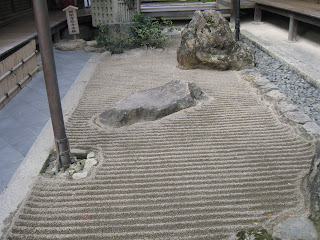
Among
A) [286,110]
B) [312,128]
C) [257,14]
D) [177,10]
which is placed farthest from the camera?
[257,14]

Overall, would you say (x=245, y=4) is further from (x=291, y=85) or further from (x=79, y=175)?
(x=79, y=175)

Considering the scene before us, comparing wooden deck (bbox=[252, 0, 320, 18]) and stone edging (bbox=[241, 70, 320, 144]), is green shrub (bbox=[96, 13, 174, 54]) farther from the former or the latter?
stone edging (bbox=[241, 70, 320, 144])

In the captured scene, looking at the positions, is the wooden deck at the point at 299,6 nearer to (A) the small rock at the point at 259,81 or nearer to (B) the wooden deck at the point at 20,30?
(A) the small rock at the point at 259,81

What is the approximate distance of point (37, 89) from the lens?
616 centimetres

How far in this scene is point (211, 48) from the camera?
6969 millimetres

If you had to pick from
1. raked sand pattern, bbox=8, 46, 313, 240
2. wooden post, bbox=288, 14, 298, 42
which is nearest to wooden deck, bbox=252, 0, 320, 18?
wooden post, bbox=288, 14, 298, 42

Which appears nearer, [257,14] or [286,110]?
[286,110]

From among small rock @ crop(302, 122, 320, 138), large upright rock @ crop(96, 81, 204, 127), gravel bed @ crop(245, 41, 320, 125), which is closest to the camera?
small rock @ crop(302, 122, 320, 138)

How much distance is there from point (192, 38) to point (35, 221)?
5.32 m

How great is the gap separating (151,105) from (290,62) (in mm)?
3545

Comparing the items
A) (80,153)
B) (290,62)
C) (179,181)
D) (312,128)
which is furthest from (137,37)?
(179,181)

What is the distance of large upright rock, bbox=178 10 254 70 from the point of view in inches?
272

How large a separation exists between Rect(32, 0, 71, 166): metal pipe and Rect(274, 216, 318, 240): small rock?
224cm

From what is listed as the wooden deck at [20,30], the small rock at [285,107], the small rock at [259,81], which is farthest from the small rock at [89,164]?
the wooden deck at [20,30]
